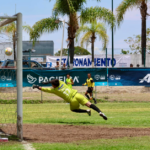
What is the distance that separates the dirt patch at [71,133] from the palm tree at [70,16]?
16061 millimetres

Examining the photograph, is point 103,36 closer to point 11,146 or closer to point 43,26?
point 43,26

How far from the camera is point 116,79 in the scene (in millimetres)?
21547

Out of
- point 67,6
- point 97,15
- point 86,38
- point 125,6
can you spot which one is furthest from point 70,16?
point 86,38

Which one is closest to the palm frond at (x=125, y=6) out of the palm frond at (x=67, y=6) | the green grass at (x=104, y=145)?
the palm frond at (x=67, y=6)

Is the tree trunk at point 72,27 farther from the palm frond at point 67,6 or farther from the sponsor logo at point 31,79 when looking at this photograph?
the sponsor logo at point 31,79

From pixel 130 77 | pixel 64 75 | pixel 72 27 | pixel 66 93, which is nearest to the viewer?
pixel 66 93

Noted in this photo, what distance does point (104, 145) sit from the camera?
768 cm

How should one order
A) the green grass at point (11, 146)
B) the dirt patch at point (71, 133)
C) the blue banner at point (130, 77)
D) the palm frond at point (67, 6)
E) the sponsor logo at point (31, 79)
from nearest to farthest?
the green grass at point (11, 146) → the dirt patch at point (71, 133) → the sponsor logo at point (31, 79) → the blue banner at point (130, 77) → the palm frond at point (67, 6)

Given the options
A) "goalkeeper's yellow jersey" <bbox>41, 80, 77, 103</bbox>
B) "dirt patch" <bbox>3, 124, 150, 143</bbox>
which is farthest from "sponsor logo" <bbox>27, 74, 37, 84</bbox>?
"dirt patch" <bbox>3, 124, 150, 143</bbox>

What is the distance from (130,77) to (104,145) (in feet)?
47.0

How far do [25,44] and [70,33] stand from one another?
40622 millimetres

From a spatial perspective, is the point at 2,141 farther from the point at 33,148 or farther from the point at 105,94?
the point at 105,94

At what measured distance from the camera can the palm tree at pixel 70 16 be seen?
87.4 feet

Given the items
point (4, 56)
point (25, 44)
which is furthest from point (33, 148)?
point (25, 44)
